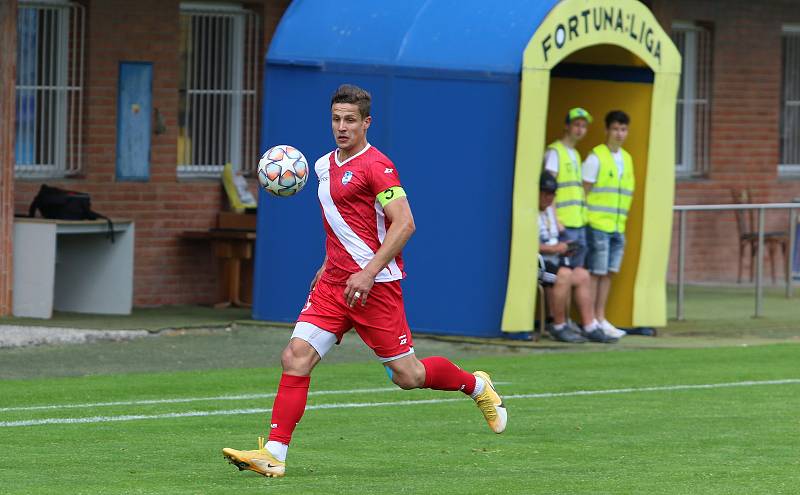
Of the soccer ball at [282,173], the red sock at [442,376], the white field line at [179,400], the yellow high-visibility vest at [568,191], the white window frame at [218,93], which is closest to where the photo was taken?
the red sock at [442,376]

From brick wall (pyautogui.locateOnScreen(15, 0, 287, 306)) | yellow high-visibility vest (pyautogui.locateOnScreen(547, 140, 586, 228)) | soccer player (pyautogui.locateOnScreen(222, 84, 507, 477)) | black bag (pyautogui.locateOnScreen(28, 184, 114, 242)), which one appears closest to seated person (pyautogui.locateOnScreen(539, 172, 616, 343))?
yellow high-visibility vest (pyautogui.locateOnScreen(547, 140, 586, 228))

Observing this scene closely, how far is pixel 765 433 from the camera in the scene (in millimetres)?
10523

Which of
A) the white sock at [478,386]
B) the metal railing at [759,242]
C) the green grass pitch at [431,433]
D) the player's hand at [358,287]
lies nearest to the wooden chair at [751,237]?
the metal railing at [759,242]

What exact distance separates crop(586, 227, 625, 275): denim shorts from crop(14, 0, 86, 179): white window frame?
5.12 meters

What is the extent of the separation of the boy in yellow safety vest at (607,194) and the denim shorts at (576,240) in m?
0.18

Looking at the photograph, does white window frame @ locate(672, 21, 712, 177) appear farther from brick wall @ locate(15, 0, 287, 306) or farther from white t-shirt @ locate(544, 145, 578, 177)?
white t-shirt @ locate(544, 145, 578, 177)

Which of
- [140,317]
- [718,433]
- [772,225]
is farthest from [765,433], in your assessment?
[772,225]

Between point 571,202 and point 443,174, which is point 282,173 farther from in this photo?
point 571,202

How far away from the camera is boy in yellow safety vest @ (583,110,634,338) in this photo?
16266 millimetres

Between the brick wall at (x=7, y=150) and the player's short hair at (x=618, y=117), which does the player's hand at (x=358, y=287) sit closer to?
the player's short hair at (x=618, y=117)

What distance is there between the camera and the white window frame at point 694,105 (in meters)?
23.1

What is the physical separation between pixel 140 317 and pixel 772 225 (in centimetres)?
882

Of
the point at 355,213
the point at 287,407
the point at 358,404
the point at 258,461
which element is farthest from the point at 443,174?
the point at 258,461

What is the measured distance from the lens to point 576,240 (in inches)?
637
